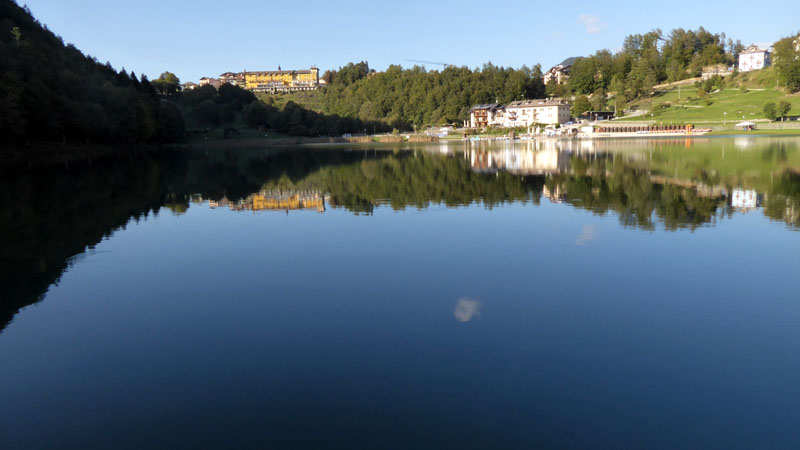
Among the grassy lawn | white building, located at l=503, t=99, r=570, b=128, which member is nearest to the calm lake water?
the grassy lawn

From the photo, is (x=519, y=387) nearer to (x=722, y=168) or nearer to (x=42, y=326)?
(x=42, y=326)

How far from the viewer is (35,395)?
20.5ft

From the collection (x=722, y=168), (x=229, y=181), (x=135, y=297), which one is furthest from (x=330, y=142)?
(x=135, y=297)

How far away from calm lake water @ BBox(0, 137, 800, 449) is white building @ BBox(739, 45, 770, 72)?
15621cm

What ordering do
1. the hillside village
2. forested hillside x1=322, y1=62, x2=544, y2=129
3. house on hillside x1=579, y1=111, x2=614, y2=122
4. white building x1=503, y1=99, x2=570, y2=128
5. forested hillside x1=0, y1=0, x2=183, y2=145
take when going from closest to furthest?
forested hillside x1=0, y1=0, x2=183, y2=145 < the hillside village < house on hillside x1=579, y1=111, x2=614, y2=122 < white building x1=503, y1=99, x2=570, y2=128 < forested hillside x1=322, y1=62, x2=544, y2=129

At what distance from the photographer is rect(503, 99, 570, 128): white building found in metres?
127

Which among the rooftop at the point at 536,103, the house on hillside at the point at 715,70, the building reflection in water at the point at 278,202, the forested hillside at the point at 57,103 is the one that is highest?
the house on hillside at the point at 715,70

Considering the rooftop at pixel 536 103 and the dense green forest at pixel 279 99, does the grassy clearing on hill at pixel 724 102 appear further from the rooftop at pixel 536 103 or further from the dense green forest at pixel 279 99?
the rooftop at pixel 536 103

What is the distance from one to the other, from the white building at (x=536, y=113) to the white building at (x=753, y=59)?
186ft

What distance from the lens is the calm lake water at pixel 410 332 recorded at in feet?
18.0

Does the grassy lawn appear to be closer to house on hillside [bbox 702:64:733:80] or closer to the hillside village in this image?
the hillside village

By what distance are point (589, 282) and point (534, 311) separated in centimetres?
209

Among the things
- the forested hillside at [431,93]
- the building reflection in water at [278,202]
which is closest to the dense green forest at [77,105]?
the building reflection in water at [278,202]

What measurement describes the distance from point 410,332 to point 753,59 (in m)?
173
